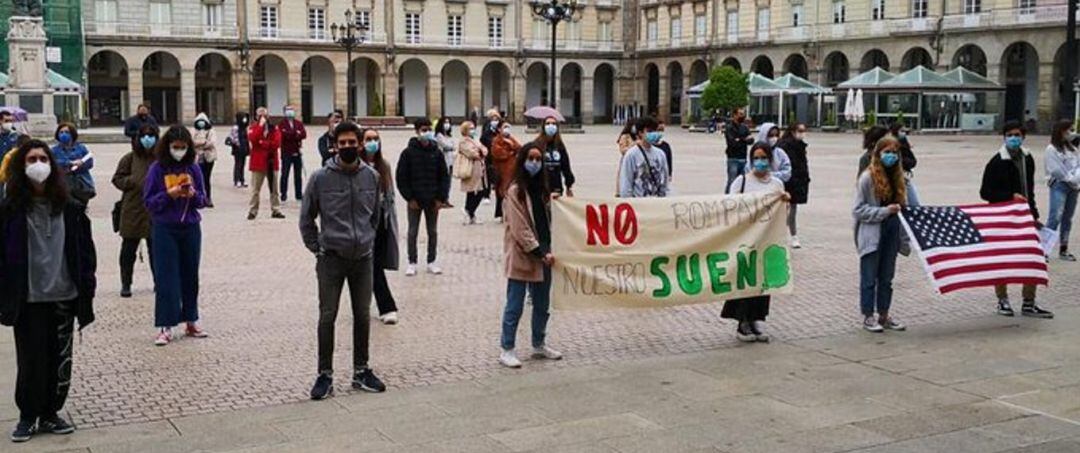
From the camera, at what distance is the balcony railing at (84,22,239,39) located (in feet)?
202

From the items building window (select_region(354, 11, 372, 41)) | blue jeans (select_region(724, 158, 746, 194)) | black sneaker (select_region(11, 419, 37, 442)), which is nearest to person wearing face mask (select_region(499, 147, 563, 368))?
black sneaker (select_region(11, 419, 37, 442))

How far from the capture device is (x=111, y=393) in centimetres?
735

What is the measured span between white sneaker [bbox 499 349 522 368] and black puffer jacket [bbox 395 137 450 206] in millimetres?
4312

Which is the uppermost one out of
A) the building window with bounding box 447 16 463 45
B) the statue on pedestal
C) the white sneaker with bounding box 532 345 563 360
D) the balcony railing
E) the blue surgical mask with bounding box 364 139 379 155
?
the building window with bounding box 447 16 463 45

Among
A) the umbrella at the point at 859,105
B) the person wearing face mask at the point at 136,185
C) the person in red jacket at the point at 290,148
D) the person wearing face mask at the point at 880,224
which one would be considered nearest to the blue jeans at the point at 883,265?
the person wearing face mask at the point at 880,224

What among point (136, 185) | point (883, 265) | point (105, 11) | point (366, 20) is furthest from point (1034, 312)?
point (366, 20)

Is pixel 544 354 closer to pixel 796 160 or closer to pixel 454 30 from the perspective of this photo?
pixel 796 160

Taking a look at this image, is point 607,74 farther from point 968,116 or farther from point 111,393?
point 111,393

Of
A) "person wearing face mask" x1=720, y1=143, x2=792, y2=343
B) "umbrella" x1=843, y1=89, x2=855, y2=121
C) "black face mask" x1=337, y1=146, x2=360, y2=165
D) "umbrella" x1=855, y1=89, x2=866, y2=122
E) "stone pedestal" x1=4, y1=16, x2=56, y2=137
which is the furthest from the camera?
"umbrella" x1=843, y1=89, x2=855, y2=121

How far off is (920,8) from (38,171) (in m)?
55.7

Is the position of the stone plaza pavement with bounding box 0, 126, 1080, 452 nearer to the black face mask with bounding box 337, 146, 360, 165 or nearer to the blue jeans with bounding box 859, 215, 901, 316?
the blue jeans with bounding box 859, 215, 901, 316

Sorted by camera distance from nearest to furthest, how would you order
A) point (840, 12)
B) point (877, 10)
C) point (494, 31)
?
point (877, 10) → point (840, 12) → point (494, 31)

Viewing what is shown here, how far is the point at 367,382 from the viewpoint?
24.5ft

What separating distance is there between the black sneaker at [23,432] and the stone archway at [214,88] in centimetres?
6257
